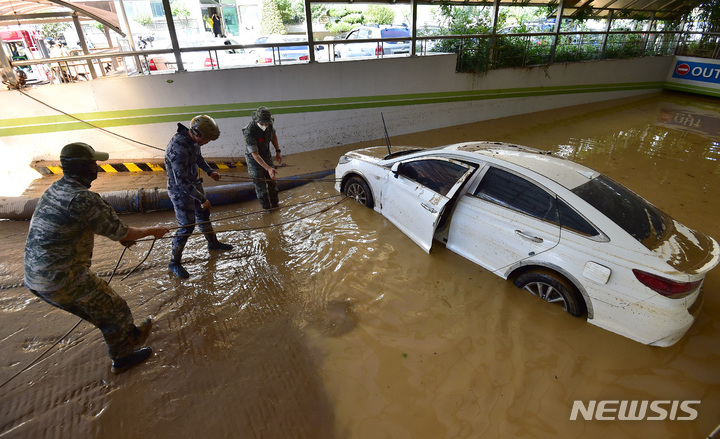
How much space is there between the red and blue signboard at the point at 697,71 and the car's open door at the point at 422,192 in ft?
50.0

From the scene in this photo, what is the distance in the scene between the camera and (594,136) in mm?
9508

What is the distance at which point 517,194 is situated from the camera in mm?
3572

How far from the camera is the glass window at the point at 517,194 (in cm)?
338

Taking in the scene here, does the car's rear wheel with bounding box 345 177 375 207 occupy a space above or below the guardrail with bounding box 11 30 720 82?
below

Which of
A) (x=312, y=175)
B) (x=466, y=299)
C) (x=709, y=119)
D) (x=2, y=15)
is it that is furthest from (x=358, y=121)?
(x=709, y=119)

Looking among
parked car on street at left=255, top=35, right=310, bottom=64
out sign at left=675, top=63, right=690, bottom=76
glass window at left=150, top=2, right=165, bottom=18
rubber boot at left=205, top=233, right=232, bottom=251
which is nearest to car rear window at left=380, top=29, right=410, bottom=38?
parked car on street at left=255, top=35, right=310, bottom=64

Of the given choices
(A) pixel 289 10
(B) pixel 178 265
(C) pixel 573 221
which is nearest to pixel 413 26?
(C) pixel 573 221

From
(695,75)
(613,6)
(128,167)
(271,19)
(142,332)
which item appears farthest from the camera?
(271,19)

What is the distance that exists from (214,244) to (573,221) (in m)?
4.19

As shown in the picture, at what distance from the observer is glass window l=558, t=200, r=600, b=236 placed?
10.2 ft

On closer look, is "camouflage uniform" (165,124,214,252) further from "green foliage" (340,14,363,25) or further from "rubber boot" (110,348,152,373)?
"green foliage" (340,14,363,25)

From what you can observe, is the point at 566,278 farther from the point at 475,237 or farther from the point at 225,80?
the point at 225,80

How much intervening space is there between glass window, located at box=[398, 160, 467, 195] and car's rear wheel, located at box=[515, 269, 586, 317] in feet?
4.14

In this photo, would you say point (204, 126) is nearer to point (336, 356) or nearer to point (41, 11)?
point (336, 356)
